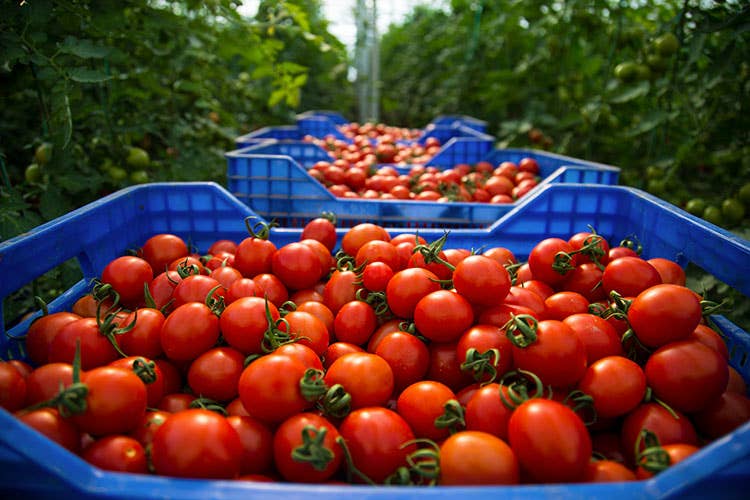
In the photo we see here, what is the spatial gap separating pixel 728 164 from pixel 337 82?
7020mm

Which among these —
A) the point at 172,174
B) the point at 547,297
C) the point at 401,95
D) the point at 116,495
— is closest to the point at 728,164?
the point at 547,297

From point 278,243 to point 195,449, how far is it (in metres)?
1.19

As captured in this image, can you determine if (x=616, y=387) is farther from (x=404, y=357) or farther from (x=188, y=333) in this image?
(x=188, y=333)

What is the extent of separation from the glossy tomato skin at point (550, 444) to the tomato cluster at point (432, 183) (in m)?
1.80

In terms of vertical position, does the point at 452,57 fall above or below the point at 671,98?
above

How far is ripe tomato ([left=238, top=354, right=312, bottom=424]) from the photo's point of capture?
1.05 meters

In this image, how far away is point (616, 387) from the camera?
3.61 ft

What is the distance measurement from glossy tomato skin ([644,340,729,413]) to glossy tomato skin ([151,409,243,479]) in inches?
35.5

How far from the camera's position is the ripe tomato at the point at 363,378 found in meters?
Result: 1.15

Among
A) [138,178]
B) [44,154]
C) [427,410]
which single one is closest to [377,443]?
[427,410]

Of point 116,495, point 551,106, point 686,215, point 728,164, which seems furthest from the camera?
point 551,106

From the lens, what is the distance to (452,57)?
7488mm

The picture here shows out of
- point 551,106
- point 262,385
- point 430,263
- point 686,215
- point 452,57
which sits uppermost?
point 452,57

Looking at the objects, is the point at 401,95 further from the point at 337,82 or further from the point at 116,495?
the point at 116,495
